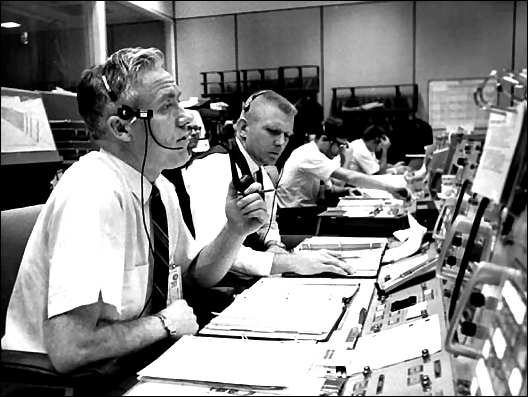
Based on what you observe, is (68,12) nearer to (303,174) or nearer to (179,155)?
(303,174)

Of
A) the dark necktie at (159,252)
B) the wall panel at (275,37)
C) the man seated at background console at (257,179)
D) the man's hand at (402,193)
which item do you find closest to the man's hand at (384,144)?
the man's hand at (402,193)

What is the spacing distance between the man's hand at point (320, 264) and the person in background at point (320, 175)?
1077 millimetres

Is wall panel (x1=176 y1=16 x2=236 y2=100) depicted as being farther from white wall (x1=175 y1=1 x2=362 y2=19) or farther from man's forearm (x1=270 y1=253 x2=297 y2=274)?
man's forearm (x1=270 y1=253 x2=297 y2=274)

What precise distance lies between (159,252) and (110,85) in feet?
1.38

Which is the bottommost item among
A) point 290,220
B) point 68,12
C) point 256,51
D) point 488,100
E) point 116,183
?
point 290,220

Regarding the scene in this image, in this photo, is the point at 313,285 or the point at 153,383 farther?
the point at 313,285

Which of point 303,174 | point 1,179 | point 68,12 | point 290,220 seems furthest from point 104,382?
point 68,12

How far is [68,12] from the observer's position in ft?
14.8

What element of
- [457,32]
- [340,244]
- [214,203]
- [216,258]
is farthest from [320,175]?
[216,258]

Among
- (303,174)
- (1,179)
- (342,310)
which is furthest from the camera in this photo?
(303,174)

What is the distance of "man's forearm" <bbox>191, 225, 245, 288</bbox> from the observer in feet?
5.24

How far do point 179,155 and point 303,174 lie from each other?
2.33 meters

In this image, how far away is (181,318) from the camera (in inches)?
48.4

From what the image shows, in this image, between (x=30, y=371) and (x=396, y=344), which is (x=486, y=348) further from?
(x=30, y=371)
